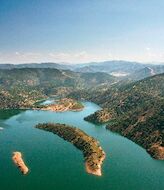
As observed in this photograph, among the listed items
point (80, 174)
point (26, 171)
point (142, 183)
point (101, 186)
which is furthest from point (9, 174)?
point (142, 183)

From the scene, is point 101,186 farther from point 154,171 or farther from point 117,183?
point 154,171

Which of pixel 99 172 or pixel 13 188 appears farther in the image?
pixel 99 172

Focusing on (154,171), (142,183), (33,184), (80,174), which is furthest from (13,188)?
(154,171)

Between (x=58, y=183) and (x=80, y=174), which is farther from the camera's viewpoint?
(x=80, y=174)

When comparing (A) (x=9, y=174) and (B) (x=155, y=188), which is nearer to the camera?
(B) (x=155, y=188)

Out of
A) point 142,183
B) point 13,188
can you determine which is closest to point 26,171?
point 13,188

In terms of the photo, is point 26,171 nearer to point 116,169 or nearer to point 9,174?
point 9,174

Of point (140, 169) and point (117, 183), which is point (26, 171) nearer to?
point (117, 183)
